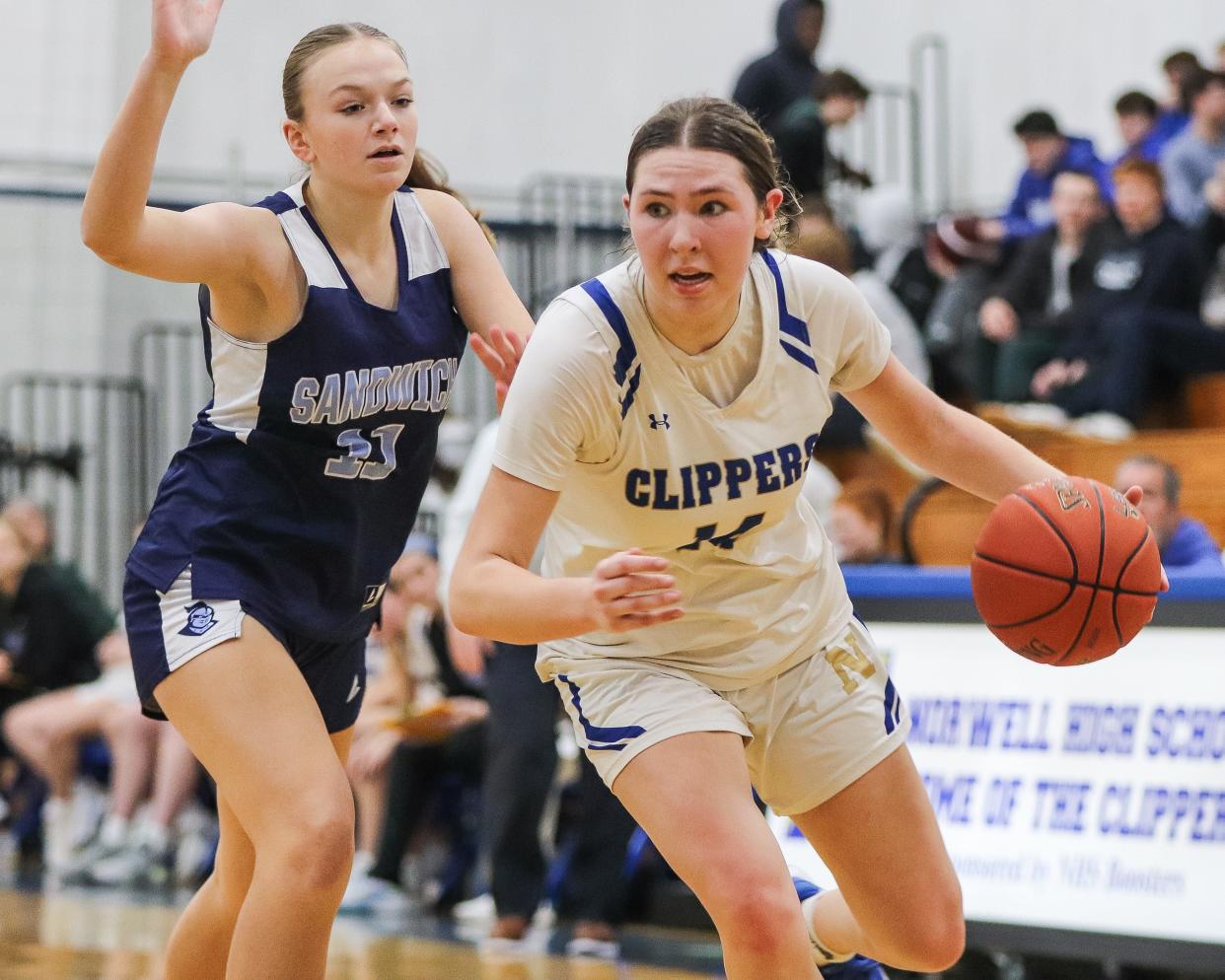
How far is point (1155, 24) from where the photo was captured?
11.0 metres

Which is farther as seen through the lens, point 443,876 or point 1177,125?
point 1177,125

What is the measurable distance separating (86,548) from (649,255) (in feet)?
33.4

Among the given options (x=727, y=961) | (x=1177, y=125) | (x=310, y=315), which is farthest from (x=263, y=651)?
(x=1177, y=125)

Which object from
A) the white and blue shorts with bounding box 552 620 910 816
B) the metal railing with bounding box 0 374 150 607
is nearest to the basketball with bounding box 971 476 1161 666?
the white and blue shorts with bounding box 552 620 910 816

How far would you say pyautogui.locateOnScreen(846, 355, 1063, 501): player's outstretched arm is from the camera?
350cm

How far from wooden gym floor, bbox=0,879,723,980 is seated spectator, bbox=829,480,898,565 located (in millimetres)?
1405

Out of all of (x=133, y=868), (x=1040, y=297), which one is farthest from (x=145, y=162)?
(x=1040, y=297)

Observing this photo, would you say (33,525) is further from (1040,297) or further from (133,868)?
(1040,297)

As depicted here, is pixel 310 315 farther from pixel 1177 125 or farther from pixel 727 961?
pixel 1177 125

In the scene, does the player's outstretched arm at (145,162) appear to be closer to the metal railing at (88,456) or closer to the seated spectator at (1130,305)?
the seated spectator at (1130,305)

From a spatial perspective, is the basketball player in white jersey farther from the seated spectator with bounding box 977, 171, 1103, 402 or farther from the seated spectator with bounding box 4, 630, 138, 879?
the seated spectator with bounding box 4, 630, 138, 879

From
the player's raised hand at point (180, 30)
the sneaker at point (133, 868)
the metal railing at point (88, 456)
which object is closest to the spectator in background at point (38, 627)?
the sneaker at point (133, 868)

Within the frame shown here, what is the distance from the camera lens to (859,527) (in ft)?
20.6

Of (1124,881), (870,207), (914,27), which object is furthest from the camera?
(914,27)
